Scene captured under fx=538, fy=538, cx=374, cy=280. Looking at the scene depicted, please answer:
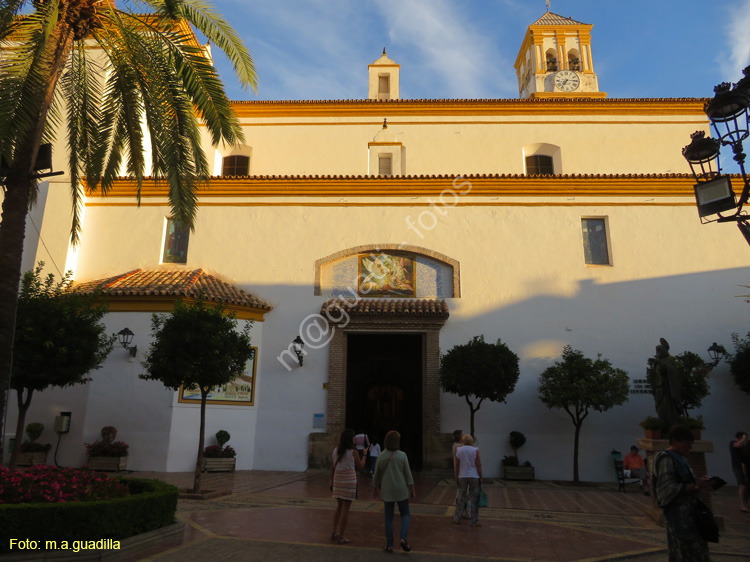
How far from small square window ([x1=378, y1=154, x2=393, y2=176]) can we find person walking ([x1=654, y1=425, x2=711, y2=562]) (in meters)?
15.9

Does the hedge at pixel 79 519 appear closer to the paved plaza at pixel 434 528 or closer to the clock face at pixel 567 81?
the paved plaza at pixel 434 528

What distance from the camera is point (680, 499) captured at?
4707 mm

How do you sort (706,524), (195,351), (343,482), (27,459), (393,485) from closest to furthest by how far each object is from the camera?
1. (706,524)
2. (393,485)
3. (343,482)
4. (195,351)
5. (27,459)

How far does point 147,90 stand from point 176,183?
167 cm

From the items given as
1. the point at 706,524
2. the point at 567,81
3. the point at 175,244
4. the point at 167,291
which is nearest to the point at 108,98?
the point at 167,291

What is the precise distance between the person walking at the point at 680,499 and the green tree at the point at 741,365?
1185 cm

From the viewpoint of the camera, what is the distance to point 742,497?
406 inches

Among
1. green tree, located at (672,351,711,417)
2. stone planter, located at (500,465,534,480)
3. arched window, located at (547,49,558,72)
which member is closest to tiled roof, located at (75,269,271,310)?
stone planter, located at (500,465,534,480)

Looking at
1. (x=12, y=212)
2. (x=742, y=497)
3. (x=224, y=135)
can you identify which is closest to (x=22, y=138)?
(x=12, y=212)

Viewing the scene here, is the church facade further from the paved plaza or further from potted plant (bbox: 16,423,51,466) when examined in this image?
the paved plaza

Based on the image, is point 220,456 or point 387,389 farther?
point 387,389

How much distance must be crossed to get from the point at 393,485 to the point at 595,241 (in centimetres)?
1265

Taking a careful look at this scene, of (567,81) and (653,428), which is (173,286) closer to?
(653,428)

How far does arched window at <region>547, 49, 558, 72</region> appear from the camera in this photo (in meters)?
25.9
